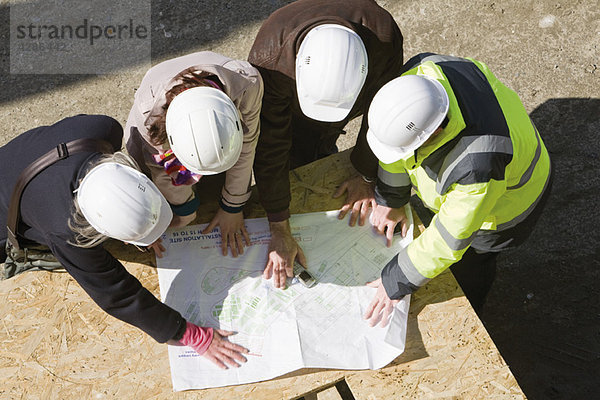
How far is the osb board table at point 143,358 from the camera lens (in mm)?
2428

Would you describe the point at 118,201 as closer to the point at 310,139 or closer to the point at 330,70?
the point at 330,70

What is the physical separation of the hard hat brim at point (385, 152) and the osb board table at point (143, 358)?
846 mm

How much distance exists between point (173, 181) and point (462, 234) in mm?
1281

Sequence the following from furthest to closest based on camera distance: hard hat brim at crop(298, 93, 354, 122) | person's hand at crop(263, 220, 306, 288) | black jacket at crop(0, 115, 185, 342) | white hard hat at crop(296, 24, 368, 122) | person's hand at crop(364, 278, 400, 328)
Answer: person's hand at crop(263, 220, 306, 288) → person's hand at crop(364, 278, 400, 328) → hard hat brim at crop(298, 93, 354, 122) → white hard hat at crop(296, 24, 368, 122) → black jacket at crop(0, 115, 185, 342)

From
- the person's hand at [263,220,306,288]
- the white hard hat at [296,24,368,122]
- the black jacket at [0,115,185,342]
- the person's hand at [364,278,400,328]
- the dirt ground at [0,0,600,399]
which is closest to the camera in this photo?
the black jacket at [0,115,185,342]

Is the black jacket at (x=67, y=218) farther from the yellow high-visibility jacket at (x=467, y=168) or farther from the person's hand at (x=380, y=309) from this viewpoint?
the yellow high-visibility jacket at (x=467, y=168)

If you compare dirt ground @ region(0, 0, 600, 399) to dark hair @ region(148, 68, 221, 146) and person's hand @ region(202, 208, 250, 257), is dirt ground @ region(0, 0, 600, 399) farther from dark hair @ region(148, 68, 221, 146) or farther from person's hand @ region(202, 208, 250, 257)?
dark hair @ region(148, 68, 221, 146)

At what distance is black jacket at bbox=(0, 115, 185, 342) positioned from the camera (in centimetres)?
212

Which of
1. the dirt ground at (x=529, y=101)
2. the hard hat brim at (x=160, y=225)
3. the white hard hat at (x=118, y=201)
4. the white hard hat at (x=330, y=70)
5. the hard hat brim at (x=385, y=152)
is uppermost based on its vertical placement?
the white hard hat at (x=330, y=70)

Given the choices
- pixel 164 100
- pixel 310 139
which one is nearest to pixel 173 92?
pixel 164 100

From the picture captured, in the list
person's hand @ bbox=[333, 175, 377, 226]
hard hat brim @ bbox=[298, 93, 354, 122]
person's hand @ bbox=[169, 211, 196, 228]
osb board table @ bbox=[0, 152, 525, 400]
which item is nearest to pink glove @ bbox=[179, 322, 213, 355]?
osb board table @ bbox=[0, 152, 525, 400]

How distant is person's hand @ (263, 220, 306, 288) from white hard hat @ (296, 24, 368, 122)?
0.70 metres

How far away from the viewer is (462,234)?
2.21m

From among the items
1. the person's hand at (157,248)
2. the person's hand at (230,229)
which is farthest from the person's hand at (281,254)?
the person's hand at (157,248)
